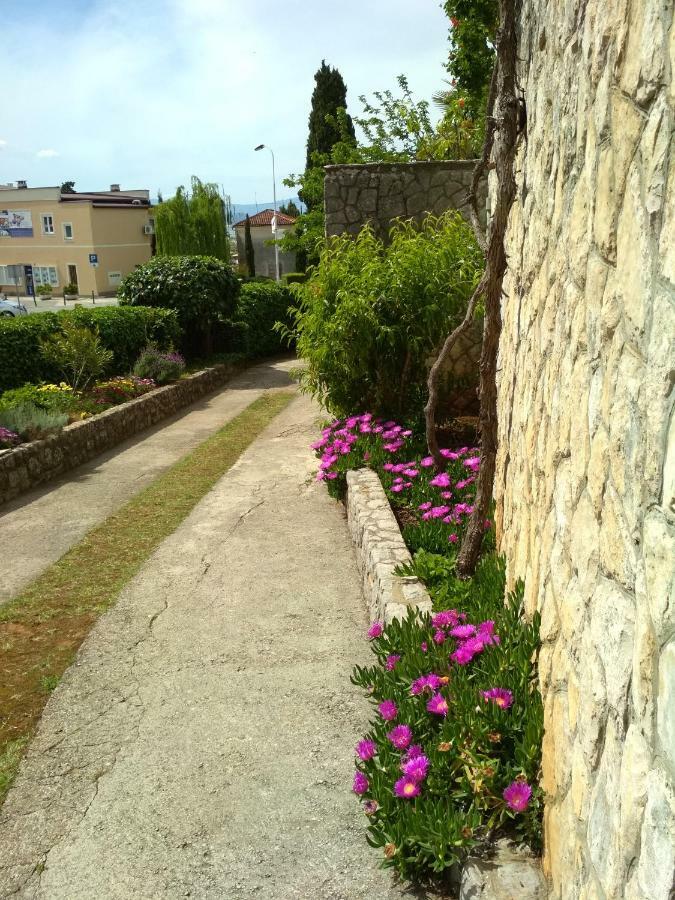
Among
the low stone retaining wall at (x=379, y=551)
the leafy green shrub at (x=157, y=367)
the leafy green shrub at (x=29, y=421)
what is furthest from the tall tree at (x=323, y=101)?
the low stone retaining wall at (x=379, y=551)

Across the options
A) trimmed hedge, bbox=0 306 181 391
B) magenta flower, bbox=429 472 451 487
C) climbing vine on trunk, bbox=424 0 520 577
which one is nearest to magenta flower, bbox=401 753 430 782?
climbing vine on trunk, bbox=424 0 520 577

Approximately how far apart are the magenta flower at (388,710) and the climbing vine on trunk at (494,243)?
1374 mm

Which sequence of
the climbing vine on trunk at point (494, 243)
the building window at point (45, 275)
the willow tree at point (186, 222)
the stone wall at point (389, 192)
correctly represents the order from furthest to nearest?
the building window at point (45, 275) < the willow tree at point (186, 222) < the stone wall at point (389, 192) < the climbing vine on trunk at point (494, 243)

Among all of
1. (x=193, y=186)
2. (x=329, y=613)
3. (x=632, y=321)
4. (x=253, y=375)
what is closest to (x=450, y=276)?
(x=329, y=613)

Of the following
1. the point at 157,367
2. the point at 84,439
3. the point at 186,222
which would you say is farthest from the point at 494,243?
the point at 186,222

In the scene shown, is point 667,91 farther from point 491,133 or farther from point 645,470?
point 491,133

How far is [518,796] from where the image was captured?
2547mm

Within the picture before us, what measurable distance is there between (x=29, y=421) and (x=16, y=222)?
54405 millimetres

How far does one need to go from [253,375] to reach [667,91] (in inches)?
613

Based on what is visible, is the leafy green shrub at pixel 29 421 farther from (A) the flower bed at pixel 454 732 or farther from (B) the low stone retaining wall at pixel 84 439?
(A) the flower bed at pixel 454 732

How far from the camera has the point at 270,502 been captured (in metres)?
7.62

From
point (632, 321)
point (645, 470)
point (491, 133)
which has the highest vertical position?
point (491, 133)

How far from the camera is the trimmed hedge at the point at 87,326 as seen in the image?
1094cm

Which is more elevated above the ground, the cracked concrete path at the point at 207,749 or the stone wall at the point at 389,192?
the stone wall at the point at 389,192
